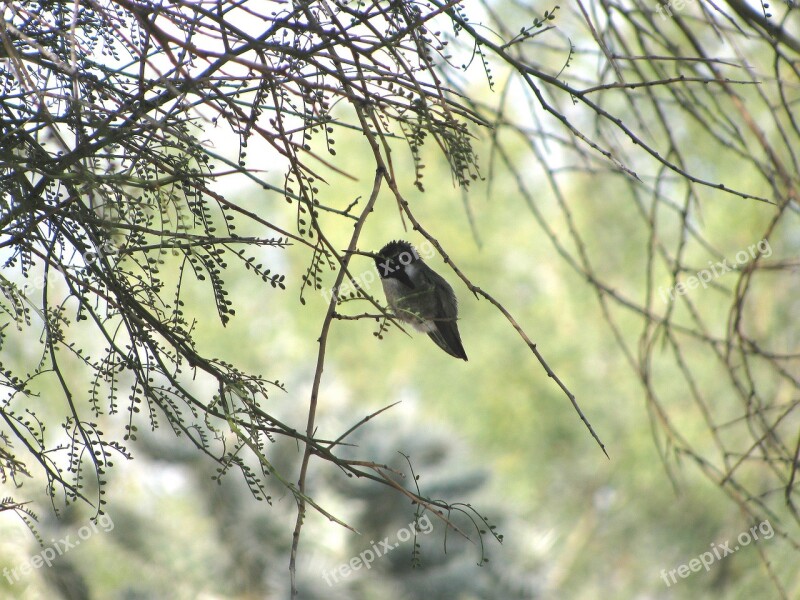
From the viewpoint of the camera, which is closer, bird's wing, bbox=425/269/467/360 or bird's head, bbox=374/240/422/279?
bird's wing, bbox=425/269/467/360

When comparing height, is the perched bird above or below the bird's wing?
above

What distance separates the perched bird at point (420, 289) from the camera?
98.7 inches

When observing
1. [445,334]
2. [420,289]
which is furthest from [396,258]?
[445,334]

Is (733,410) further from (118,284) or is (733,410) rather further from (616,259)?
(118,284)

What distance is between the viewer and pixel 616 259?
11109 mm

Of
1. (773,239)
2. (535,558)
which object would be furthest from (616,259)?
(535,558)

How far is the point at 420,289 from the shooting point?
2703 mm

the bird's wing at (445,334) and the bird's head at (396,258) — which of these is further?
the bird's head at (396,258)

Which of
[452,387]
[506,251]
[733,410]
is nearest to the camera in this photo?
[733,410]

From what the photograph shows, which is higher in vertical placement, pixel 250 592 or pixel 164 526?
pixel 164 526

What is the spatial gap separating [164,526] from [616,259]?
26.0ft

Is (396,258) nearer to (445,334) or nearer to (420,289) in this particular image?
(420,289)

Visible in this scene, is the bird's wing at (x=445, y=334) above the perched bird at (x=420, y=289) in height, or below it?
below

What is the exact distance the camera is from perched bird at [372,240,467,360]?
98.7 inches
